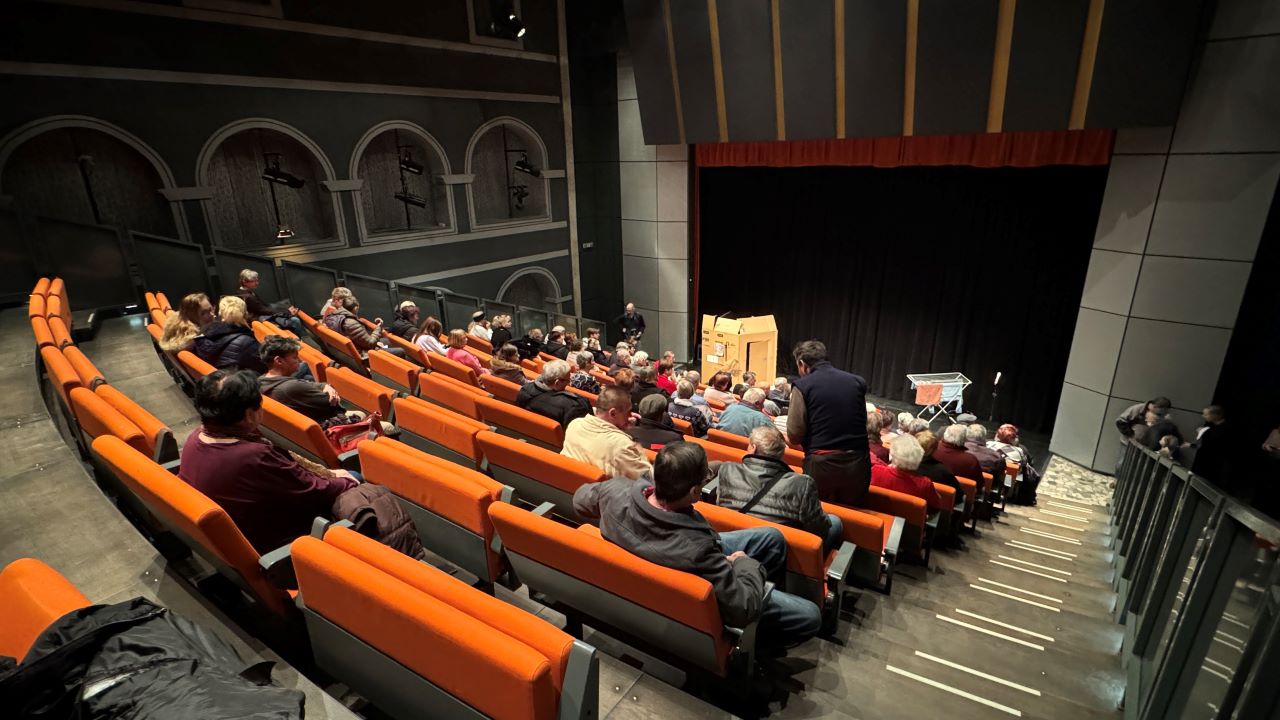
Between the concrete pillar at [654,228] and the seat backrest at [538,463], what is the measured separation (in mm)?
9340

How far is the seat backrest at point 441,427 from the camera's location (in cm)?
364

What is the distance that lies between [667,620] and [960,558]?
3330mm

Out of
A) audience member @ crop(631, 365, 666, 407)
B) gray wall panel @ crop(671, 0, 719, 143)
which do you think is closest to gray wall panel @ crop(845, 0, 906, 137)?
gray wall panel @ crop(671, 0, 719, 143)

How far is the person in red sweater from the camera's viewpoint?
4039 mm

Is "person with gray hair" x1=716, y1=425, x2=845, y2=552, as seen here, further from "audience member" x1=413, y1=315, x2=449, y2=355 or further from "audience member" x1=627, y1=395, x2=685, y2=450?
"audience member" x1=413, y1=315, x2=449, y2=355

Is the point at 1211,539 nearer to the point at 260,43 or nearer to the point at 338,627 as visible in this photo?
the point at 338,627

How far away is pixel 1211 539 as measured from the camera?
85.6 inches

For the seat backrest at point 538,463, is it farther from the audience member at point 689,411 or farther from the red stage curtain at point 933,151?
the red stage curtain at point 933,151

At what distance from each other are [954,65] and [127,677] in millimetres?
9432

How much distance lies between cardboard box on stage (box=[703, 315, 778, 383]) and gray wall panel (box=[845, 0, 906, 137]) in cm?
357

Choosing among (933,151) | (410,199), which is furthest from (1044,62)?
(410,199)

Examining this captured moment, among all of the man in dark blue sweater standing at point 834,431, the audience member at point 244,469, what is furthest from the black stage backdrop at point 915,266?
the audience member at point 244,469

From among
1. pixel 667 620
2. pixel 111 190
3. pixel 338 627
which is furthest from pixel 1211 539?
pixel 111 190

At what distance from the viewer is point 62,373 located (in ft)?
10.5
